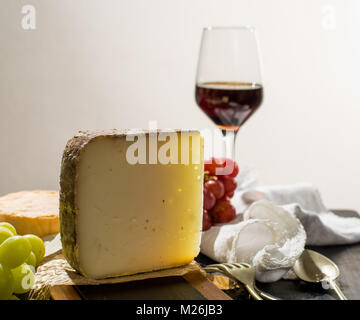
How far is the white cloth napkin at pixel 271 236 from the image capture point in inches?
35.0

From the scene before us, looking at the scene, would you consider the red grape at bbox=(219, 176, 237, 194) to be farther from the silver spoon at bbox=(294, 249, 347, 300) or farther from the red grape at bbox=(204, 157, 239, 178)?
the silver spoon at bbox=(294, 249, 347, 300)

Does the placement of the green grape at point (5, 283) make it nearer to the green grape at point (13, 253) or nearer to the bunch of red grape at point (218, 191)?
the green grape at point (13, 253)

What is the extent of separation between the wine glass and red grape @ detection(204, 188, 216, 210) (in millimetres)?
182

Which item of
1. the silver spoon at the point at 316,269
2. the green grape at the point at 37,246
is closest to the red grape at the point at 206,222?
the silver spoon at the point at 316,269

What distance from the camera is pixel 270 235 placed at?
977 mm

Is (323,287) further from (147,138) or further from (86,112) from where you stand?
(86,112)

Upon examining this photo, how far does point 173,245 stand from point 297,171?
1768 millimetres

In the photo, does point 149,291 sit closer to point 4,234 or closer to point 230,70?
point 4,234

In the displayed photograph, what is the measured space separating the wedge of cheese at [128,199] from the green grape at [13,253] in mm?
75

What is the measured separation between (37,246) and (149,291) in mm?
217

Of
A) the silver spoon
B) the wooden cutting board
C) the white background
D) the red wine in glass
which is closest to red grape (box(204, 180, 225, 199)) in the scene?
the red wine in glass

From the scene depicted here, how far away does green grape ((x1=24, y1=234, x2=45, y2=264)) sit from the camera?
0.85 m
